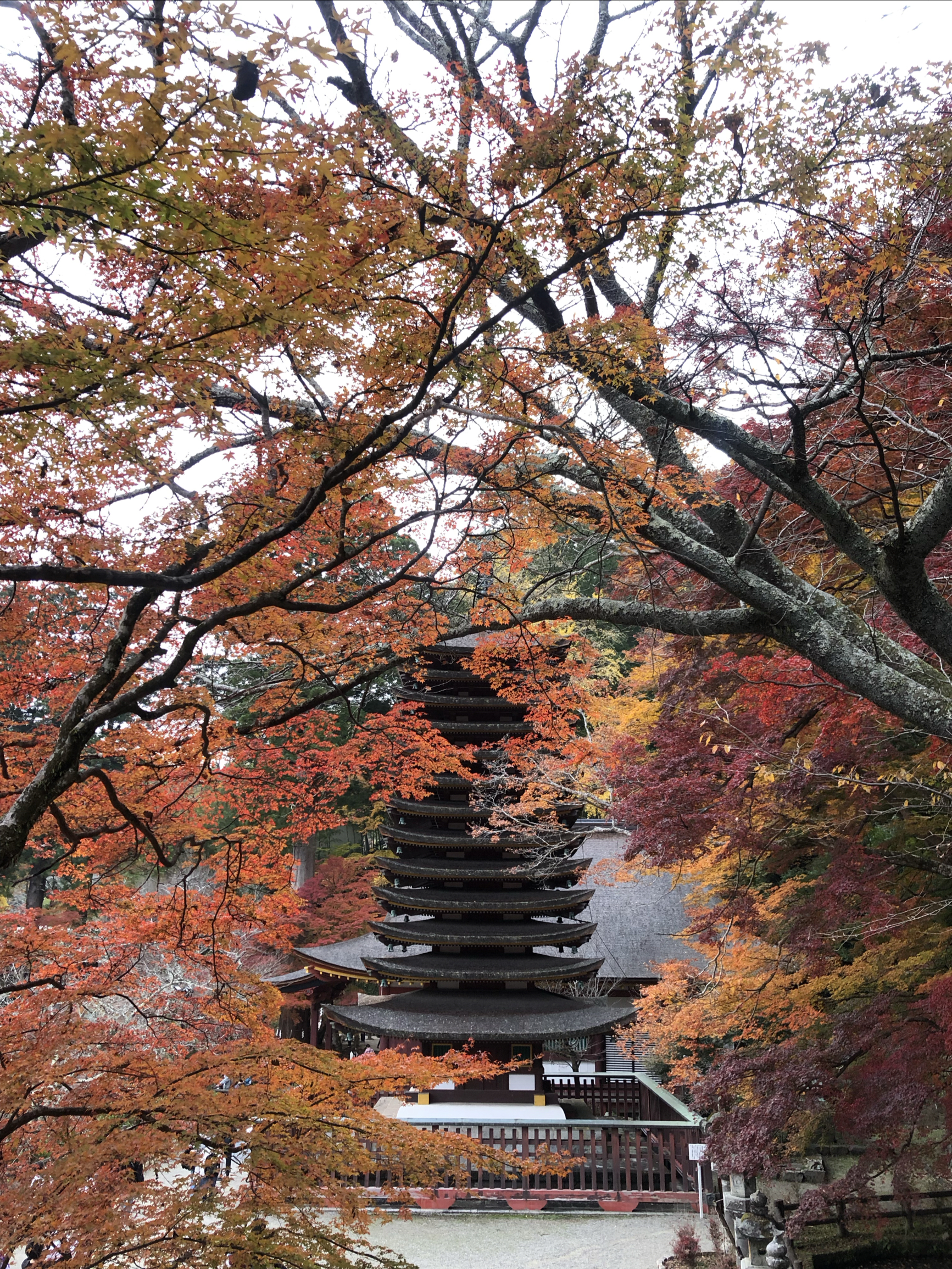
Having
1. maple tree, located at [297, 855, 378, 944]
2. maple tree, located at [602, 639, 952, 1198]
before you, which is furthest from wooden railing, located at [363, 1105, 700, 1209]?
maple tree, located at [297, 855, 378, 944]

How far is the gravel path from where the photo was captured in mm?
6957

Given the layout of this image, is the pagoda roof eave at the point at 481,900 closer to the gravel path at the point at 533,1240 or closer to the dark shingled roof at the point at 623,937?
the dark shingled roof at the point at 623,937

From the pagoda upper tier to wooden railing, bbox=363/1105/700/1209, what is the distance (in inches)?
41.3

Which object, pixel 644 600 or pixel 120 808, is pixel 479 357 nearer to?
pixel 644 600

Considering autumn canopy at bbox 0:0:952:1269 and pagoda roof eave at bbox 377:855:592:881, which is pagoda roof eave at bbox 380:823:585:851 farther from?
autumn canopy at bbox 0:0:952:1269

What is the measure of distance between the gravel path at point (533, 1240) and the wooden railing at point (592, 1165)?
0.21 metres

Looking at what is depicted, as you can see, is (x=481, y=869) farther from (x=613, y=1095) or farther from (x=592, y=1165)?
(x=613, y=1095)

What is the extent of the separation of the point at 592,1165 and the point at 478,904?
10.2ft

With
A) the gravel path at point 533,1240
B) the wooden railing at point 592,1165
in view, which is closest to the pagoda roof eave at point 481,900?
the wooden railing at point 592,1165

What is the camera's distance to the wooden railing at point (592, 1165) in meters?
8.45

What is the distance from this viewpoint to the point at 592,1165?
27.9 feet

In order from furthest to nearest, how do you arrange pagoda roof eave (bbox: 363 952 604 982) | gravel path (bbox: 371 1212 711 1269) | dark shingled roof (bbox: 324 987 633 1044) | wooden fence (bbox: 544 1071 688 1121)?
1. wooden fence (bbox: 544 1071 688 1121)
2. pagoda roof eave (bbox: 363 952 604 982)
3. dark shingled roof (bbox: 324 987 633 1044)
4. gravel path (bbox: 371 1212 711 1269)

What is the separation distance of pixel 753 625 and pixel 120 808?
3193 mm

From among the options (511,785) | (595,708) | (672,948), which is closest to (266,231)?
(511,785)
